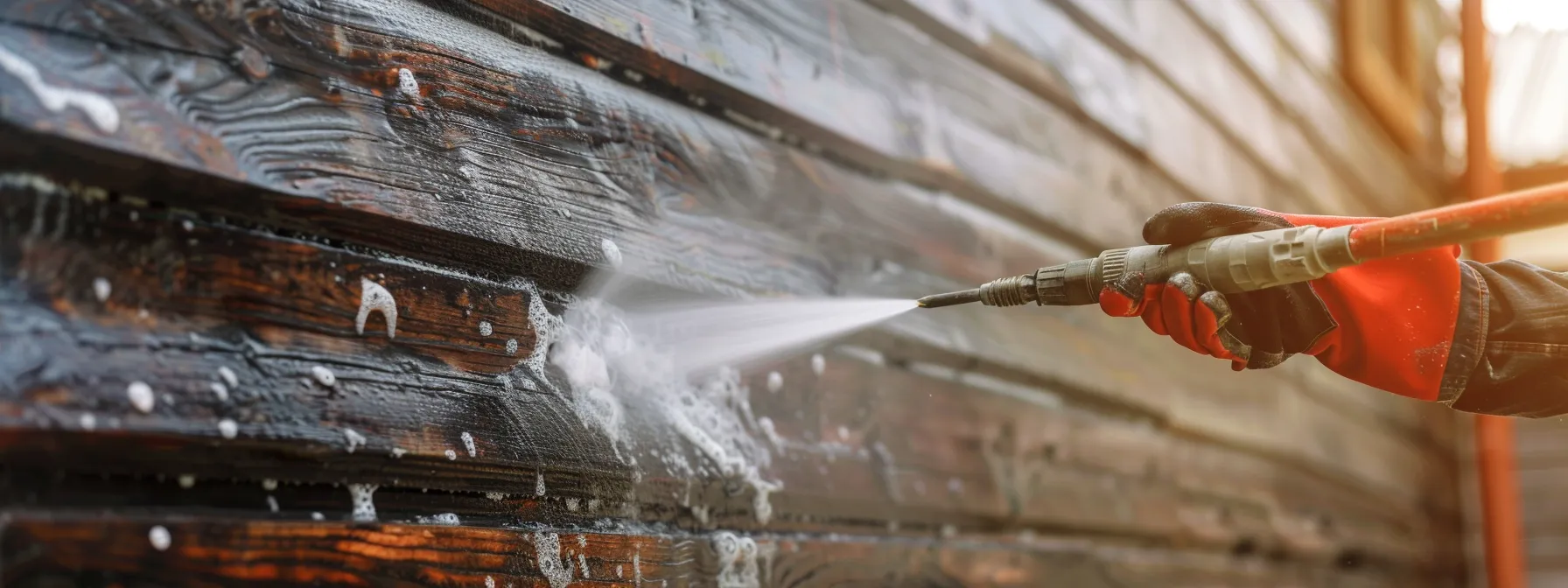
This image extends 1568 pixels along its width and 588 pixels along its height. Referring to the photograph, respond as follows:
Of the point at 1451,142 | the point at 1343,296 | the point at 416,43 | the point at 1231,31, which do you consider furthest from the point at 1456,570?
the point at 416,43

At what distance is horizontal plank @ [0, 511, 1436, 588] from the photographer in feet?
2.58

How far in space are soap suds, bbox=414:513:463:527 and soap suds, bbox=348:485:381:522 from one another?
45mm

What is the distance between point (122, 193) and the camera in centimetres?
85

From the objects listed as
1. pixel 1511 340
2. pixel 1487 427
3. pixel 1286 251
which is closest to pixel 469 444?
pixel 1286 251

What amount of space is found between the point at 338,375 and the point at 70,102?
0.30 m

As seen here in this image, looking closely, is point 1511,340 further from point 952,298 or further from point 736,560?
point 736,560

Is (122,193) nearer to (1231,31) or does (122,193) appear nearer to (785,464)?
(785,464)

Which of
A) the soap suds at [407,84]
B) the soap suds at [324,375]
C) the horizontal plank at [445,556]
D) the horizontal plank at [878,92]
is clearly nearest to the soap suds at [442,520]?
the horizontal plank at [445,556]

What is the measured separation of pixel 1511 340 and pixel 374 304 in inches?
46.7

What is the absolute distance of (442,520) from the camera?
40.4 inches

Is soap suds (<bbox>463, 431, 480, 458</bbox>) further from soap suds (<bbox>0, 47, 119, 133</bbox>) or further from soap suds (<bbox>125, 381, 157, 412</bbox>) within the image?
soap suds (<bbox>0, 47, 119, 133</bbox>)

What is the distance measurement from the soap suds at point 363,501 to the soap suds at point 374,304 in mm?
142

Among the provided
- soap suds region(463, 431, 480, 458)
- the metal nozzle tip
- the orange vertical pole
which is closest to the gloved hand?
the metal nozzle tip

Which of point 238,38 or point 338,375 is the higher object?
point 238,38
